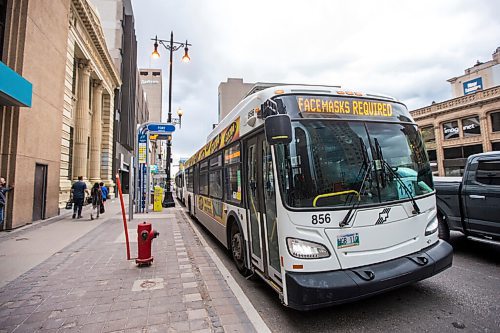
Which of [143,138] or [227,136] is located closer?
[227,136]

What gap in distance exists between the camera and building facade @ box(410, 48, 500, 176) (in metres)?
26.3

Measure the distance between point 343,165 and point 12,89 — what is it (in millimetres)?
9254

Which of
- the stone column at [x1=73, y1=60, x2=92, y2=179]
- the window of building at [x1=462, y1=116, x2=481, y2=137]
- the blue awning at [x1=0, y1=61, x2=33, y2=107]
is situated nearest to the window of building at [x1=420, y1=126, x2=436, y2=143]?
the window of building at [x1=462, y1=116, x2=481, y2=137]

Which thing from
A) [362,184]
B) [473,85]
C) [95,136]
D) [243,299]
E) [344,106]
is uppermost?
[473,85]

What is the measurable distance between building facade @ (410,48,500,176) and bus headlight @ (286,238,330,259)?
91.3 ft

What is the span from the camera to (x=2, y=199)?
6.14m

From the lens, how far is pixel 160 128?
1424 centimetres

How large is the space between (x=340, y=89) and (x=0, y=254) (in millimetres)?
8196

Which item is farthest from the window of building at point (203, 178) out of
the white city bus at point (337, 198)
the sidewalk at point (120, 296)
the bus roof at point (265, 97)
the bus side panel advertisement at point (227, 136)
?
the white city bus at point (337, 198)

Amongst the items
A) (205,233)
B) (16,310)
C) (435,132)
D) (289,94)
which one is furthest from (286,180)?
(435,132)

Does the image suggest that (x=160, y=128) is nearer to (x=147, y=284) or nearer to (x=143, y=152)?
(x=143, y=152)

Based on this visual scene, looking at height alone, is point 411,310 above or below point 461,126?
below

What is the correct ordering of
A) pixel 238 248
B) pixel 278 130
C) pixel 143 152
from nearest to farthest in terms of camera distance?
pixel 278 130 → pixel 238 248 → pixel 143 152

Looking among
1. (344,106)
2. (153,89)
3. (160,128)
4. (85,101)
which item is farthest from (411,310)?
(153,89)
